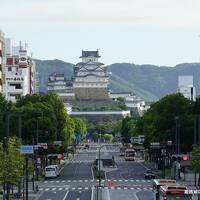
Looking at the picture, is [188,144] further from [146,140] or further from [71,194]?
[71,194]

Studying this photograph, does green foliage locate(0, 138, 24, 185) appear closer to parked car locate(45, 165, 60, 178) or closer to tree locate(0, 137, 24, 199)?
tree locate(0, 137, 24, 199)

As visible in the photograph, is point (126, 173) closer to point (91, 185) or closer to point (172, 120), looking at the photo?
point (172, 120)

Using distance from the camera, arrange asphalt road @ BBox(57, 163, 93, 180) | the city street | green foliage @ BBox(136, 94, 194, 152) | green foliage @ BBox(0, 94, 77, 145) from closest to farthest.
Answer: the city street < asphalt road @ BBox(57, 163, 93, 180) < green foliage @ BBox(0, 94, 77, 145) < green foliage @ BBox(136, 94, 194, 152)

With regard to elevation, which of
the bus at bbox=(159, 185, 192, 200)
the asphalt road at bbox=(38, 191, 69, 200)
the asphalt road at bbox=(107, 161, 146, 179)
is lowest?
the asphalt road at bbox=(38, 191, 69, 200)

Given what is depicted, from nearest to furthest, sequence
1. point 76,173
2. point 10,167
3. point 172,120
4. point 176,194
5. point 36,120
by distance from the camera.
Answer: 1. point 176,194
2. point 10,167
3. point 36,120
4. point 76,173
5. point 172,120

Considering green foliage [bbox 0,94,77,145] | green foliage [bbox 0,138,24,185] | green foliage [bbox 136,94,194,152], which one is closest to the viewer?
green foliage [bbox 0,138,24,185]

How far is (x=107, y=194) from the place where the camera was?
87.3 metres

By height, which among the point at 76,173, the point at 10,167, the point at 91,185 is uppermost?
the point at 10,167

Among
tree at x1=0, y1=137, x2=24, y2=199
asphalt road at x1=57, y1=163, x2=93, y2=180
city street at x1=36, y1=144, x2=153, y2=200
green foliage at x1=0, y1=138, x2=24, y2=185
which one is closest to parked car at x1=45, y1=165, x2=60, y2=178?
city street at x1=36, y1=144, x2=153, y2=200

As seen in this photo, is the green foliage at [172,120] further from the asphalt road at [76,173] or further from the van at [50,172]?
the van at [50,172]

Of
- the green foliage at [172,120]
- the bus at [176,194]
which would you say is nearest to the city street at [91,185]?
the green foliage at [172,120]

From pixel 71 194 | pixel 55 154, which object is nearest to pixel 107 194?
pixel 71 194

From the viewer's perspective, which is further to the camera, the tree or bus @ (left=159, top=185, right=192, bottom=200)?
the tree

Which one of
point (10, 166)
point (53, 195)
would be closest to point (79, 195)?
point (53, 195)
